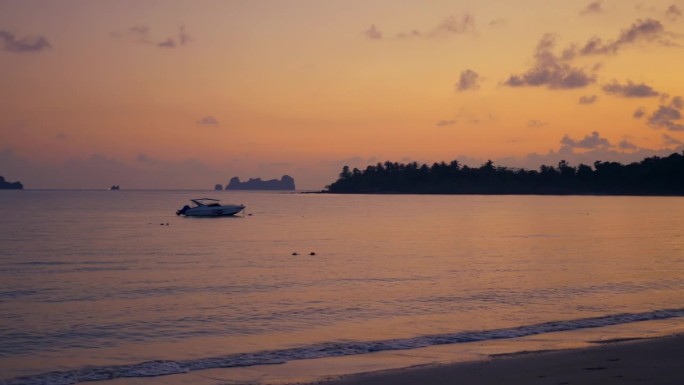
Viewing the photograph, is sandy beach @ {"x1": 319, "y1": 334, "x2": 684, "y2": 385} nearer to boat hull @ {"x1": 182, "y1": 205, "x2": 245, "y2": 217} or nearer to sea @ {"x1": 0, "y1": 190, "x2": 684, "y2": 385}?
sea @ {"x1": 0, "y1": 190, "x2": 684, "y2": 385}

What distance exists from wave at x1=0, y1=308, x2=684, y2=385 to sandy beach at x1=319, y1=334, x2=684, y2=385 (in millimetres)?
2618

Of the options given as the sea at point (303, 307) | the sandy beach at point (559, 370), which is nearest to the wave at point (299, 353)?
the sea at point (303, 307)

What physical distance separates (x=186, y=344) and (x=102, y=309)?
20.6 ft

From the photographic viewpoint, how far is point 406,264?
123 ft

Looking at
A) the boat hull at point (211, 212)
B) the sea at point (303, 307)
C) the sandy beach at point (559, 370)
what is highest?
the boat hull at point (211, 212)

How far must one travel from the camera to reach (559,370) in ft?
43.7

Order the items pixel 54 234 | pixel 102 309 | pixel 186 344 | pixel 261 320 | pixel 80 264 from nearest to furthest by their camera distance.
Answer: pixel 186 344
pixel 261 320
pixel 102 309
pixel 80 264
pixel 54 234

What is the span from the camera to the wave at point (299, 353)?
14.2 m

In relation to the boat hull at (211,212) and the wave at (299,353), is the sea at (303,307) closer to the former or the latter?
the wave at (299,353)

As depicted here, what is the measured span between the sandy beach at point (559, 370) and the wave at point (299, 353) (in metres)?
2.62

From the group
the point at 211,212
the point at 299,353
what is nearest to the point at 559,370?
the point at 299,353

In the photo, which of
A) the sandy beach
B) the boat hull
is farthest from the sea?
the boat hull

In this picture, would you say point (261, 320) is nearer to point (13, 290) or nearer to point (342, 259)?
point (13, 290)

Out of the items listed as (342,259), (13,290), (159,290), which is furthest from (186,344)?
(342,259)
